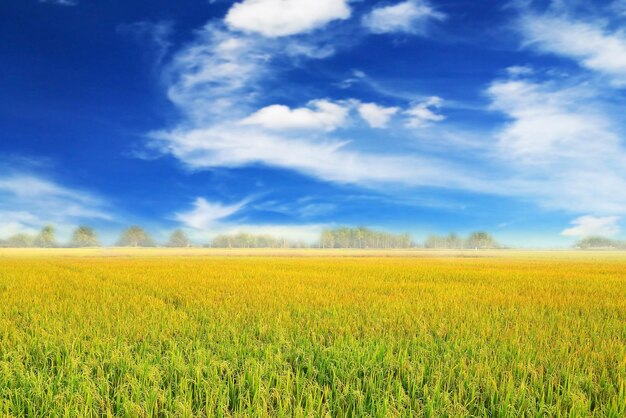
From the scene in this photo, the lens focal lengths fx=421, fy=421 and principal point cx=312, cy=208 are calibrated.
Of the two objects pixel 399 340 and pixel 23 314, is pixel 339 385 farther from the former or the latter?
pixel 23 314

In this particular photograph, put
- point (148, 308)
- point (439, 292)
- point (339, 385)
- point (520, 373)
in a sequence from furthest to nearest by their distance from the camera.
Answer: point (439, 292) → point (148, 308) → point (520, 373) → point (339, 385)

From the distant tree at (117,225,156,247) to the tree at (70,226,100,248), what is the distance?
8879mm

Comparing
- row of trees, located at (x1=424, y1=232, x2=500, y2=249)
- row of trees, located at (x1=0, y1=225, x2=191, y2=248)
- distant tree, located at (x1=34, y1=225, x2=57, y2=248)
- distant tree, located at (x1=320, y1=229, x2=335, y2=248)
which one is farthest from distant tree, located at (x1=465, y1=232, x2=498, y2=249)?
distant tree, located at (x1=34, y1=225, x2=57, y2=248)

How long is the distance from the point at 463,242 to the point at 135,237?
417 ft

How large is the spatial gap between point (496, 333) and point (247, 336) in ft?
13.2

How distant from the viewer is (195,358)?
17.4ft

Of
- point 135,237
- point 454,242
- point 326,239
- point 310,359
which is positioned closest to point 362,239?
point 326,239

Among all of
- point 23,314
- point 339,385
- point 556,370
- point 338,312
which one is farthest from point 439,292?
point 23,314

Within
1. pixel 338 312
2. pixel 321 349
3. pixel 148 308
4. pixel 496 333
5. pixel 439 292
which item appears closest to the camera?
pixel 321 349

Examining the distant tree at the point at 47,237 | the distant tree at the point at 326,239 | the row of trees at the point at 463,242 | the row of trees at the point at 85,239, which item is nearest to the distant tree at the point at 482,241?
the row of trees at the point at 463,242

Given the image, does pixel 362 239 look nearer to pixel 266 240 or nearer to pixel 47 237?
pixel 266 240

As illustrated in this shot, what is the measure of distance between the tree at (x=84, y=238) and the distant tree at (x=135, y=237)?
888cm

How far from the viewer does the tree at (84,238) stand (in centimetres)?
14138

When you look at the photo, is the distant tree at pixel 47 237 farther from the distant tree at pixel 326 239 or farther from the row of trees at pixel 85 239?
the distant tree at pixel 326 239
